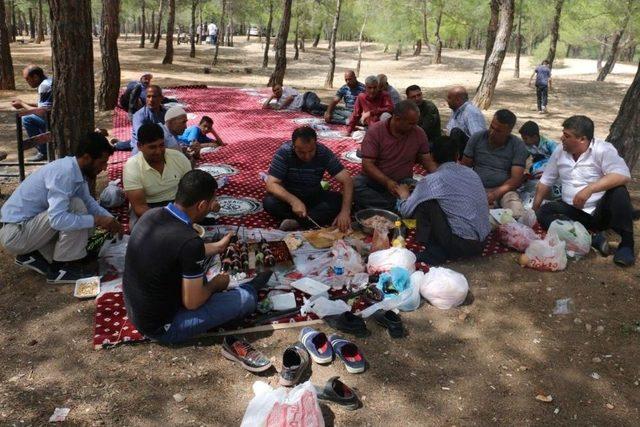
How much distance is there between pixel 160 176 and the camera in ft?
14.1

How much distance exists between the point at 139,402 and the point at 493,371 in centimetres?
227

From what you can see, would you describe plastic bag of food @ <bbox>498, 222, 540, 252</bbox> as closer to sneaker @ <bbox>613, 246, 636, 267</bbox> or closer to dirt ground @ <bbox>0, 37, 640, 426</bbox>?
dirt ground @ <bbox>0, 37, 640, 426</bbox>

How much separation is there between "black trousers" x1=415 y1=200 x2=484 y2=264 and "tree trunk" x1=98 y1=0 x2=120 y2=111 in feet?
28.0

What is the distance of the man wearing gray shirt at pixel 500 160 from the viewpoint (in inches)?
209

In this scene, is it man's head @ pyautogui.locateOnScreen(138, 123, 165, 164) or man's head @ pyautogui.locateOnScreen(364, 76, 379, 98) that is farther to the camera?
man's head @ pyautogui.locateOnScreen(364, 76, 379, 98)

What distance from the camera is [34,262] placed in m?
3.83

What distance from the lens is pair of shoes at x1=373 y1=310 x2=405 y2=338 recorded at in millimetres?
3420

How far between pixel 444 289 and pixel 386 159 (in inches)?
82.1

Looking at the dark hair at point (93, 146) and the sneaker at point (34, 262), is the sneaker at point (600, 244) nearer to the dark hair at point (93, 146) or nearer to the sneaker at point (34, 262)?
the dark hair at point (93, 146)

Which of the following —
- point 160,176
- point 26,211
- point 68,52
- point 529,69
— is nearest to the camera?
point 26,211

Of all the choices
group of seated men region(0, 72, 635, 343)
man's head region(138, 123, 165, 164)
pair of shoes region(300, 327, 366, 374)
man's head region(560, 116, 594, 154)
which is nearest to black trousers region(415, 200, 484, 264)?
group of seated men region(0, 72, 635, 343)

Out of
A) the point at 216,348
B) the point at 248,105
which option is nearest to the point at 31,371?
the point at 216,348

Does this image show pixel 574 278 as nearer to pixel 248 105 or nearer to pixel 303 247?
pixel 303 247

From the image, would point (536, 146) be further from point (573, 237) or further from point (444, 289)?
point (444, 289)
